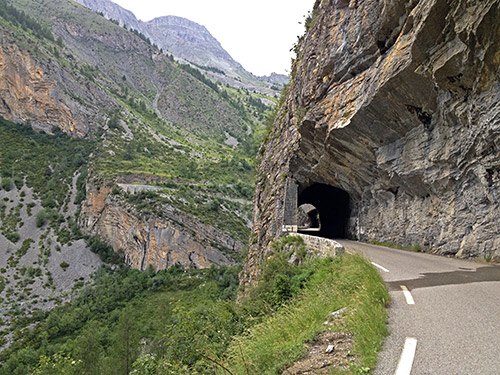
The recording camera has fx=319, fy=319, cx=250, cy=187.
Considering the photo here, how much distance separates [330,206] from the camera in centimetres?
3684

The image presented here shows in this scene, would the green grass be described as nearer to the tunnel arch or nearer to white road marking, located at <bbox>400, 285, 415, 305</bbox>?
white road marking, located at <bbox>400, 285, 415, 305</bbox>

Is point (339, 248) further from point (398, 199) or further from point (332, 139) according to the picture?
point (332, 139)

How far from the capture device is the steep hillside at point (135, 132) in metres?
66.2

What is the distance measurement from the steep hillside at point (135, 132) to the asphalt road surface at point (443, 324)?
59.2 meters

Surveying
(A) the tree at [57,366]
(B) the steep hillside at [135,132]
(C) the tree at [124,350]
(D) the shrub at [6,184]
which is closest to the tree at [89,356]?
(C) the tree at [124,350]

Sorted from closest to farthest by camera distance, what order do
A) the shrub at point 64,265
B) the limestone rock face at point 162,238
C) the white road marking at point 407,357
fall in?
the white road marking at point 407,357
the shrub at point 64,265
the limestone rock face at point 162,238

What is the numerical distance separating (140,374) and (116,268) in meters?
61.2

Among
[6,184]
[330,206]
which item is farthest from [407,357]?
[6,184]

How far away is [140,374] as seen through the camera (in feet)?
28.5

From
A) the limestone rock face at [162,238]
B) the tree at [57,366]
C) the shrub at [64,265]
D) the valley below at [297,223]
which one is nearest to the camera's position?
the valley below at [297,223]

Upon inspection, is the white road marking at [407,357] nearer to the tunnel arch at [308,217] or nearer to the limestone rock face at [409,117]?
the limestone rock face at [409,117]

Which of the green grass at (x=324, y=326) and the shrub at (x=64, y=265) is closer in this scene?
the green grass at (x=324, y=326)

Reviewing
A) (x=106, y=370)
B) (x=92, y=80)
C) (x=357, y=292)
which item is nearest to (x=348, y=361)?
(x=357, y=292)

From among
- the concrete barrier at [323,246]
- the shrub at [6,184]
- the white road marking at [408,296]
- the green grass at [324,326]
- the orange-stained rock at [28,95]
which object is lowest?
the green grass at [324,326]
